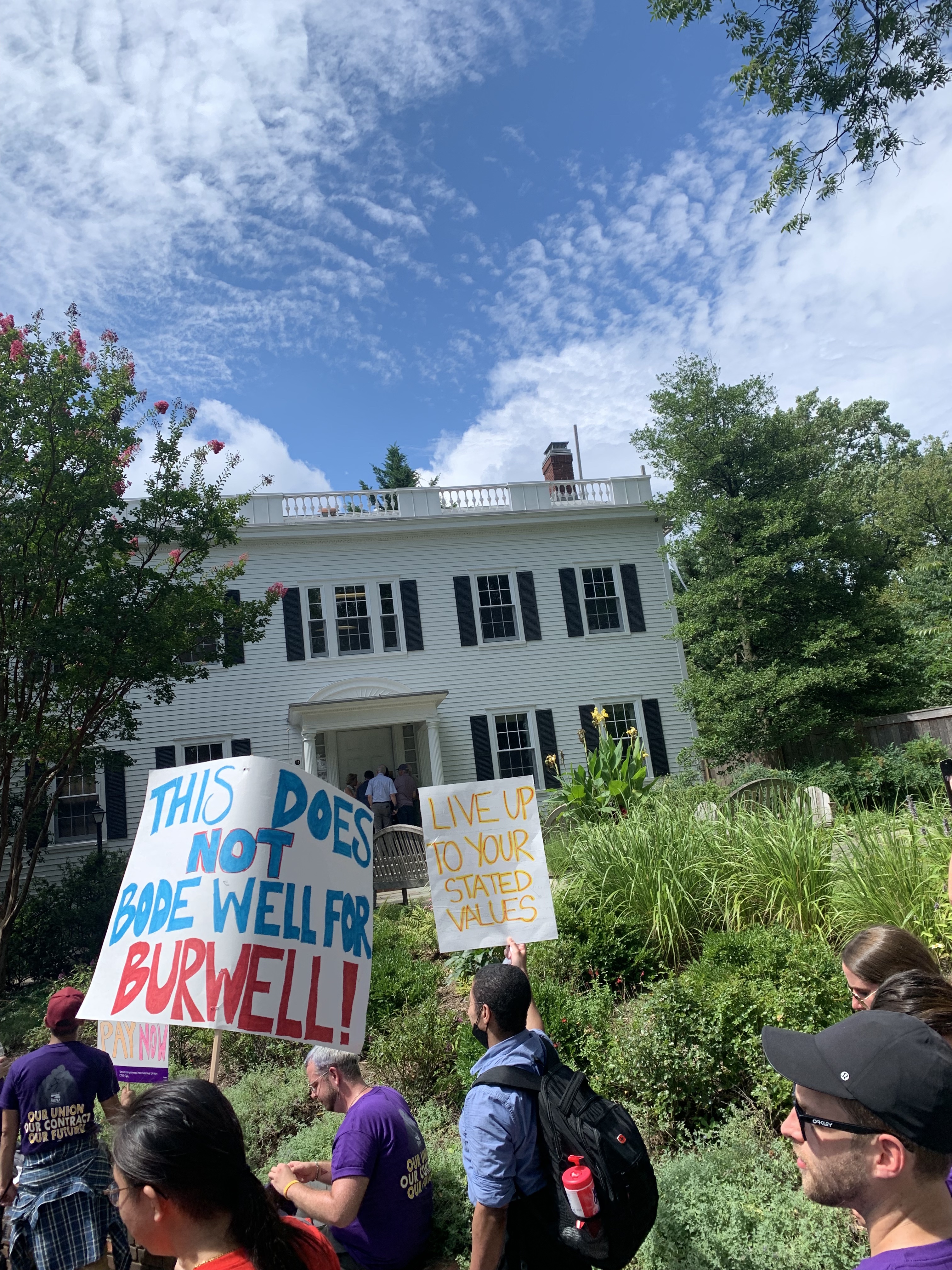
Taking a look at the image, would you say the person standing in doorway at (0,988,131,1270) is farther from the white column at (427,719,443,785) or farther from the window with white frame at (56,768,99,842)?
the window with white frame at (56,768,99,842)

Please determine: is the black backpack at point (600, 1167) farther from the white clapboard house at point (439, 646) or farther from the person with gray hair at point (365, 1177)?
the white clapboard house at point (439, 646)

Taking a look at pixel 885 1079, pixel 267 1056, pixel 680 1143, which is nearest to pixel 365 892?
pixel 680 1143

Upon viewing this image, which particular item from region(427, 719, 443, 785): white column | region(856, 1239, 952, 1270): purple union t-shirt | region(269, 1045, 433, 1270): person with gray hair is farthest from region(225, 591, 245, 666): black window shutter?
region(856, 1239, 952, 1270): purple union t-shirt

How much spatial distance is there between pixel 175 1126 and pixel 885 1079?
5.02 feet

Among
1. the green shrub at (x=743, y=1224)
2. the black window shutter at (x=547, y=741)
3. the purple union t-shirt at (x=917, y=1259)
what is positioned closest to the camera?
the purple union t-shirt at (x=917, y=1259)

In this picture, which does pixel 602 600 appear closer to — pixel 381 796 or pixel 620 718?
pixel 620 718

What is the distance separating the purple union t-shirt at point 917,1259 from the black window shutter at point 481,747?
58.7ft

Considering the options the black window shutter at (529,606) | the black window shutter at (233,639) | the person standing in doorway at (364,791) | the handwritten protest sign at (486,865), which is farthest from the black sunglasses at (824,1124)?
the black window shutter at (529,606)

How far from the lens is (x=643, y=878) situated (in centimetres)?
672

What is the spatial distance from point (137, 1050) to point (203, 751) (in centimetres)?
1465

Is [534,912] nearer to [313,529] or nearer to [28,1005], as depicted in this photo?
[28,1005]

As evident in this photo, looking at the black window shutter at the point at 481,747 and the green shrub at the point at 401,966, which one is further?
the black window shutter at the point at 481,747

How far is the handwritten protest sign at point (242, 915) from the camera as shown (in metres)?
3.13

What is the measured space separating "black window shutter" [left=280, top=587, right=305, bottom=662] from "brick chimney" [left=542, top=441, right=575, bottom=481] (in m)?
8.21
